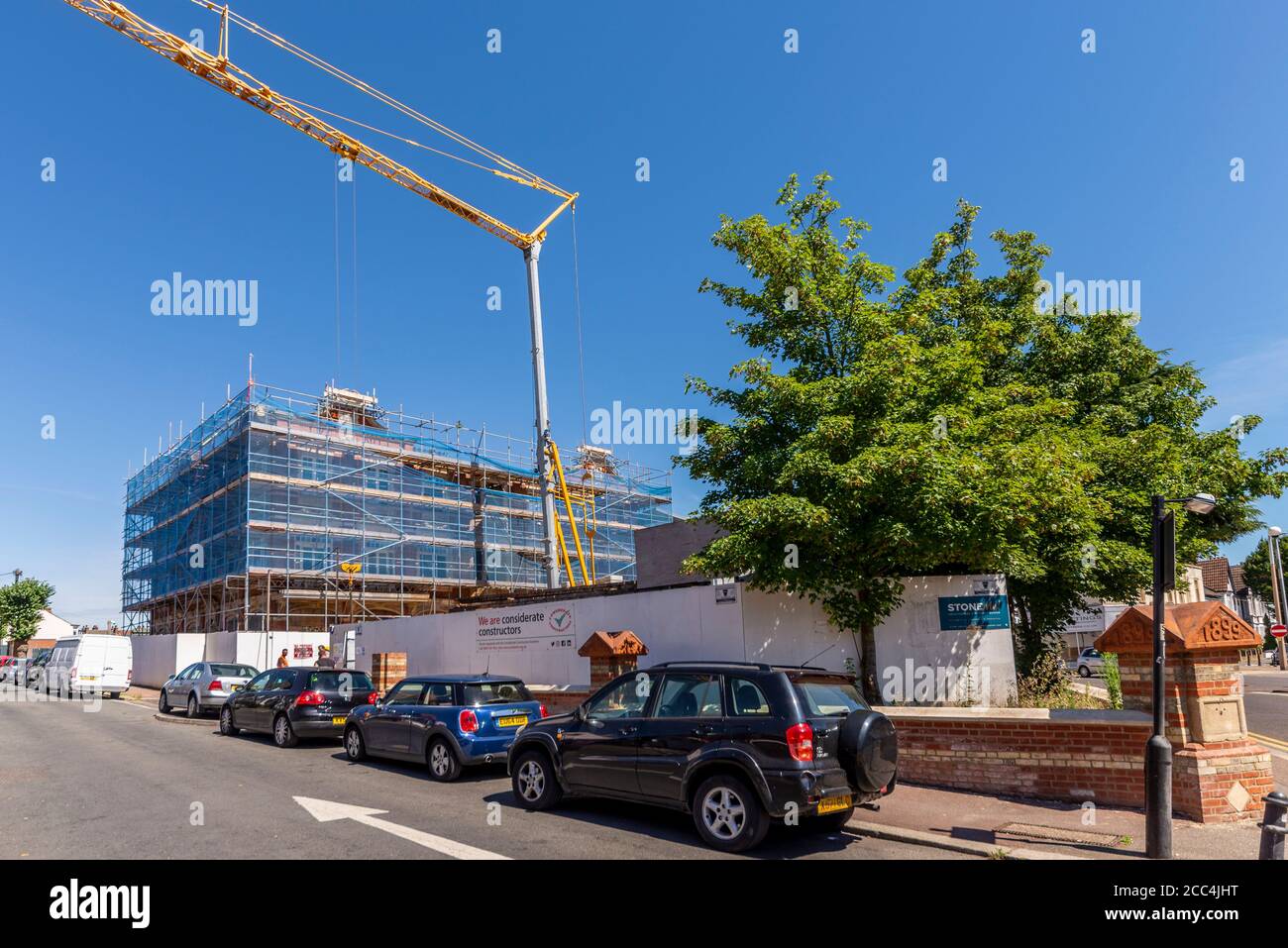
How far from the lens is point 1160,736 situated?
6926 mm

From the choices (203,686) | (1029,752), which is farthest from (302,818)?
(203,686)

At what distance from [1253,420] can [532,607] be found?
18065mm

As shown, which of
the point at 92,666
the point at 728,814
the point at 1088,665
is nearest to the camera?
the point at 728,814

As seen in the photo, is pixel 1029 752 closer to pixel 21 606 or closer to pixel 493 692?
pixel 493 692

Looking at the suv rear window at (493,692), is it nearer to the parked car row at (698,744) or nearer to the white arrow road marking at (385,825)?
the parked car row at (698,744)

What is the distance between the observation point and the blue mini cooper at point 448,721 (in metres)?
10.9

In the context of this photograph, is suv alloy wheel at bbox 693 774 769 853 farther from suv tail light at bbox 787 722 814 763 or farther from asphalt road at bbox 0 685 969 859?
suv tail light at bbox 787 722 814 763

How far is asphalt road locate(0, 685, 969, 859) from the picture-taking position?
712 centimetres

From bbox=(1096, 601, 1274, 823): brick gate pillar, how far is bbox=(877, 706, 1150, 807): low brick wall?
0.42m

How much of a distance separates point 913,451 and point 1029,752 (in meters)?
4.08

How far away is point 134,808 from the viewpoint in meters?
9.12
